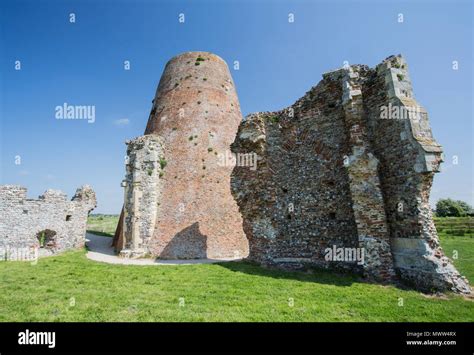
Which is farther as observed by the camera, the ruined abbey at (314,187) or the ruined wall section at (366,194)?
the ruined wall section at (366,194)

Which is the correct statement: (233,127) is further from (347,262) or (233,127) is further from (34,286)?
(34,286)

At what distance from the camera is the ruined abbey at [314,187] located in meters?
8.55

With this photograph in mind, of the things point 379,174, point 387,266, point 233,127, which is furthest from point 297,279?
point 233,127

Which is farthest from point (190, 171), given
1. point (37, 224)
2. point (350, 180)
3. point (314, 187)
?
point (350, 180)

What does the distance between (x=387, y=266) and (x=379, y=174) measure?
3181 mm

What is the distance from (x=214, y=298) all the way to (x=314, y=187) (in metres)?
6.43

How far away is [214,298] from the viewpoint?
7137 millimetres

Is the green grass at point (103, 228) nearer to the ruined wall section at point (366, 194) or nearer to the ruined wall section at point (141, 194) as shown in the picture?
the ruined wall section at point (141, 194)

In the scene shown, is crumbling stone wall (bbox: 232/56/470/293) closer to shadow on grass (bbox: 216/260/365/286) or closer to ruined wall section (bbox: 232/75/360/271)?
ruined wall section (bbox: 232/75/360/271)

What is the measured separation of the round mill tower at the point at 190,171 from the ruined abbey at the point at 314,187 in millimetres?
79

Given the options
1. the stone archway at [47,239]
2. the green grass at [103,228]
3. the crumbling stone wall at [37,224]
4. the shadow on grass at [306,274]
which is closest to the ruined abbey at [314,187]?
the shadow on grass at [306,274]

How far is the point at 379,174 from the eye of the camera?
9555 millimetres

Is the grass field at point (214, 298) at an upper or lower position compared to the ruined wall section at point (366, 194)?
lower
